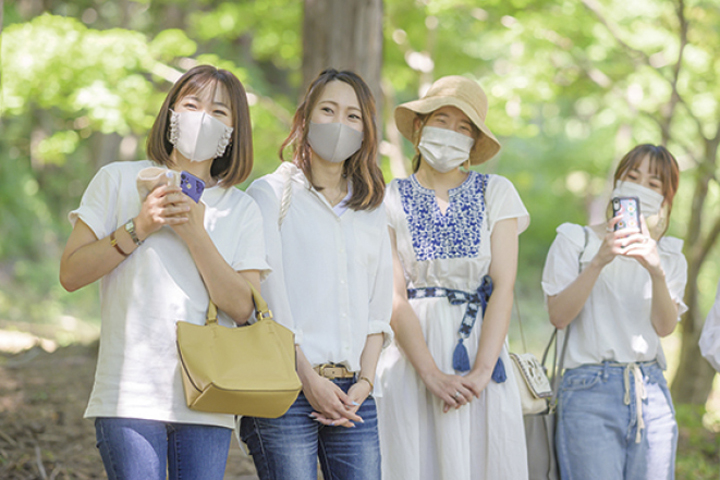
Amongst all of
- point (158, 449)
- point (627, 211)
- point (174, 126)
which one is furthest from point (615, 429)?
point (174, 126)

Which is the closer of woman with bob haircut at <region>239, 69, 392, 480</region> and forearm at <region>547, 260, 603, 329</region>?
woman with bob haircut at <region>239, 69, 392, 480</region>

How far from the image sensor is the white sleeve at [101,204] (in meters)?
2.28

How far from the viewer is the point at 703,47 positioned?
852cm

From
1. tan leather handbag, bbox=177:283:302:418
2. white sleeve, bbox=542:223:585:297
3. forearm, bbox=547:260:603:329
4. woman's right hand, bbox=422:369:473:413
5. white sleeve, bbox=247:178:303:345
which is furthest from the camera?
white sleeve, bbox=542:223:585:297

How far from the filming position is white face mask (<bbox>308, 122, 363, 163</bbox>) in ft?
9.04

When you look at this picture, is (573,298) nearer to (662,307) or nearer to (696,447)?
(662,307)

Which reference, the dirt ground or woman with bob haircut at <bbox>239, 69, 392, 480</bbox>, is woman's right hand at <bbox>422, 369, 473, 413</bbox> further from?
the dirt ground

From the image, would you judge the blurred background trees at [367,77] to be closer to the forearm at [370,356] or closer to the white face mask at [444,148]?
the white face mask at [444,148]

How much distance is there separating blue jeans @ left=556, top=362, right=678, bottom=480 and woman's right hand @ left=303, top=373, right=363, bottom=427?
1.24 metres

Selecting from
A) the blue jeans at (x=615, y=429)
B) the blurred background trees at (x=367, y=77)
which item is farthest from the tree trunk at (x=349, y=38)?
the blue jeans at (x=615, y=429)

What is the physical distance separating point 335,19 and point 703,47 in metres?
5.09

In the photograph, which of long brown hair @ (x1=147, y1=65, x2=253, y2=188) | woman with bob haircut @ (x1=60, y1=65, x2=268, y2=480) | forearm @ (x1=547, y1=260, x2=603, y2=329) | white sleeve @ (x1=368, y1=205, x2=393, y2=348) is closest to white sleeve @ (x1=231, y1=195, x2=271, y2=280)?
woman with bob haircut @ (x1=60, y1=65, x2=268, y2=480)

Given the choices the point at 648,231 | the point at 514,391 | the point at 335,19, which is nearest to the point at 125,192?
the point at 514,391

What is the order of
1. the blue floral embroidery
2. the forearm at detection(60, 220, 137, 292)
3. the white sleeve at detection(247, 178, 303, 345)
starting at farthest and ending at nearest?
1. the blue floral embroidery
2. the white sleeve at detection(247, 178, 303, 345)
3. the forearm at detection(60, 220, 137, 292)
